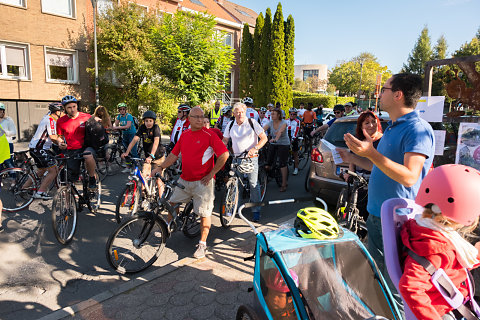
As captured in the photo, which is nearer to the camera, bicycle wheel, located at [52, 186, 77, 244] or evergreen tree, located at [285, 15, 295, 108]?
bicycle wheel, located at [52, 186, 77, 244]

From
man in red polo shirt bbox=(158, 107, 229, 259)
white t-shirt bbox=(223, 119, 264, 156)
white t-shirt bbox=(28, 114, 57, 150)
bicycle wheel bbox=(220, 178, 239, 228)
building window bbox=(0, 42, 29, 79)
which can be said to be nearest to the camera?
man in red polo shirt bbox=(158, 107, 229, 259)

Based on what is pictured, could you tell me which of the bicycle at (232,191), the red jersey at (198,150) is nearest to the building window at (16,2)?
the bicycle at (232,191)

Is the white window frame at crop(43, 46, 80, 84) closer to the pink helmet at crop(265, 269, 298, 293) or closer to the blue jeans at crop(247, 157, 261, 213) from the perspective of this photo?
the blue jeans at crop(247, 157, 261, 213)

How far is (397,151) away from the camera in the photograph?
2238mm

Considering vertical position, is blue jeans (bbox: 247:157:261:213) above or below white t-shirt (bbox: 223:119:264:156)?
below

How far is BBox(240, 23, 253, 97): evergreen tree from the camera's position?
27.2 metres

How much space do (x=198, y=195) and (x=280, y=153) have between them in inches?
142

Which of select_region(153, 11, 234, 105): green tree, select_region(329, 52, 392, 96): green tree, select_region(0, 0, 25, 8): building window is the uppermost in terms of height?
select_region(329, 52, 392, 96): green tree

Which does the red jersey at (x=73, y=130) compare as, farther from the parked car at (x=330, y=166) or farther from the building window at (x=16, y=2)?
the building window at (x=16, y=2)

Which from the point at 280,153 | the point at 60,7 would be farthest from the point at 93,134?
the point at 60,7

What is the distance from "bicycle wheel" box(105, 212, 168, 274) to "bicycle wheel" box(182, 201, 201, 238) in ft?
1.85

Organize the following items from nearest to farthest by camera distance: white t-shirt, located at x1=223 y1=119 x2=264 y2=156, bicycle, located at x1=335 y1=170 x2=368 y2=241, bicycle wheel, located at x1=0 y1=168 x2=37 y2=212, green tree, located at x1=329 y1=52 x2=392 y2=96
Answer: bicycle, located at x1=335 y1=170 x2=368 y2=241 → white t-shirt, located at x1=223 y1=119 x2=264 y2=156 → bicycle wheel, located at x1=0 y1=168 x2=37 y2=212 → green tree, located at x1=329 y1=52 x2=392 y2=96

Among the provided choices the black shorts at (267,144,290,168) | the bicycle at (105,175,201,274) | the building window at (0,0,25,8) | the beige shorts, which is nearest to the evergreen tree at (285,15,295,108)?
the building window at (0,0,25,8)

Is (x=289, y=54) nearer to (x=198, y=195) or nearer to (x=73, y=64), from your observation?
(x=73, y=64)
